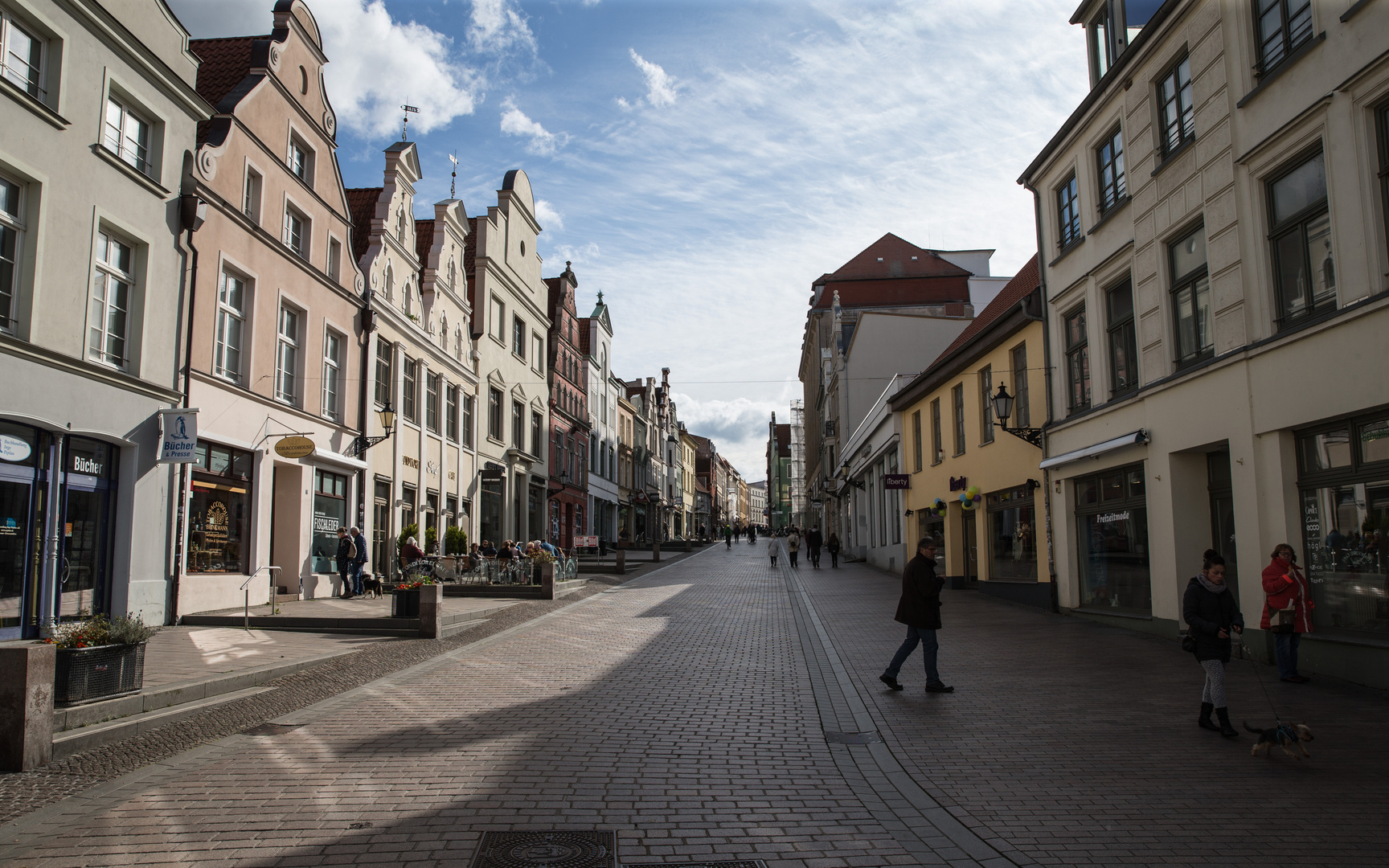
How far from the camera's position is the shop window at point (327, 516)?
2056 centimetres

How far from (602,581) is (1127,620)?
16.4m

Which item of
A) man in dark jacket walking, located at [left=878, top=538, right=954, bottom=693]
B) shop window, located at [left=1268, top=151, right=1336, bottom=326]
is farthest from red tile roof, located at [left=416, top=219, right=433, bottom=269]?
shop window, located at [left=1268, top=151, right=1336, bottom=326]

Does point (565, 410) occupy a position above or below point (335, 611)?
above

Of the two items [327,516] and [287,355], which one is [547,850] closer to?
[287,355]

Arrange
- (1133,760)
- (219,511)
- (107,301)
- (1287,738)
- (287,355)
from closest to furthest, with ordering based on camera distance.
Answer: (1287,738) < (1133,760) < (107,301) < (219,511) < (287,355)

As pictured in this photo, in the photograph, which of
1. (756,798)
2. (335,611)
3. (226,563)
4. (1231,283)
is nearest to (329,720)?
(756,798)

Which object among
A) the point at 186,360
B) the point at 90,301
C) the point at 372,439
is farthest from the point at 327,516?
the point at 90,301

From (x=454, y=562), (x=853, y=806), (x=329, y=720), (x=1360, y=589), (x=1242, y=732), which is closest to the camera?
(x=853, y=806)

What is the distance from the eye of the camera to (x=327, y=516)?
21109 mm

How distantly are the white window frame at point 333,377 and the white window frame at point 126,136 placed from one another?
21.1ft

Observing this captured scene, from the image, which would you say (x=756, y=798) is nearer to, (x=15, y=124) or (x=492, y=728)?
(x=492, y=728)

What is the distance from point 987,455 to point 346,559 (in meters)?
14.7

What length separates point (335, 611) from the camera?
1661 cm

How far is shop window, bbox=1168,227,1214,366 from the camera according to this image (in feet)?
43.0
